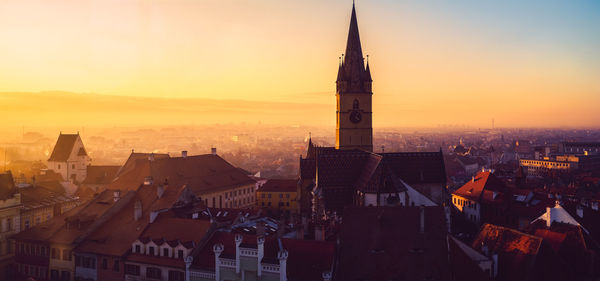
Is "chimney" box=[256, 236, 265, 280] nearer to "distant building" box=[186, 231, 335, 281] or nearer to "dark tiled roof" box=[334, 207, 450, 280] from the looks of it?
"distant building" box=[186, 231, 335, 281]

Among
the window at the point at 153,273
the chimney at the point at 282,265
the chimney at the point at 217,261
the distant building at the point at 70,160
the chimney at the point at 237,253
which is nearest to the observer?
the chimney at the point at 282,265

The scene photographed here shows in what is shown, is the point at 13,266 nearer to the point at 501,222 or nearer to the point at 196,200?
the point at 196,200

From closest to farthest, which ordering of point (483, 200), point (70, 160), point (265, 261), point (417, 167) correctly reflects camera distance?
1. point (265, 261)
2. point (417, 167)
3. point (483, 200)
4. point (70, 160)

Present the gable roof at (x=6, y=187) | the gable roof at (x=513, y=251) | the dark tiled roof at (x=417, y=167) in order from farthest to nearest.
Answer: the dark tiled roof at (x=417, y=167) → the gable roof at (x=6, y=187) → the gable roof at (x=513, y=251)

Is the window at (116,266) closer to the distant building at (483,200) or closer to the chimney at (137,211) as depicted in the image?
the chimney at (137,211)

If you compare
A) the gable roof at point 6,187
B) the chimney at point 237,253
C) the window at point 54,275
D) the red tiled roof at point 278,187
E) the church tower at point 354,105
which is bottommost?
the window at point 54,275

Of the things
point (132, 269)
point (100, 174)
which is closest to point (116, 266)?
point (132, 269)

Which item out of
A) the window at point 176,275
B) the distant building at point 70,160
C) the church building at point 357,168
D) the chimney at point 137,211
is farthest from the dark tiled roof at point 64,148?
the window at point 176,275

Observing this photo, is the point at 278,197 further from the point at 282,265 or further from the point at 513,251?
the point at 282,265

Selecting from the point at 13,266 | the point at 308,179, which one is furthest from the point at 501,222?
the point at 13,266
